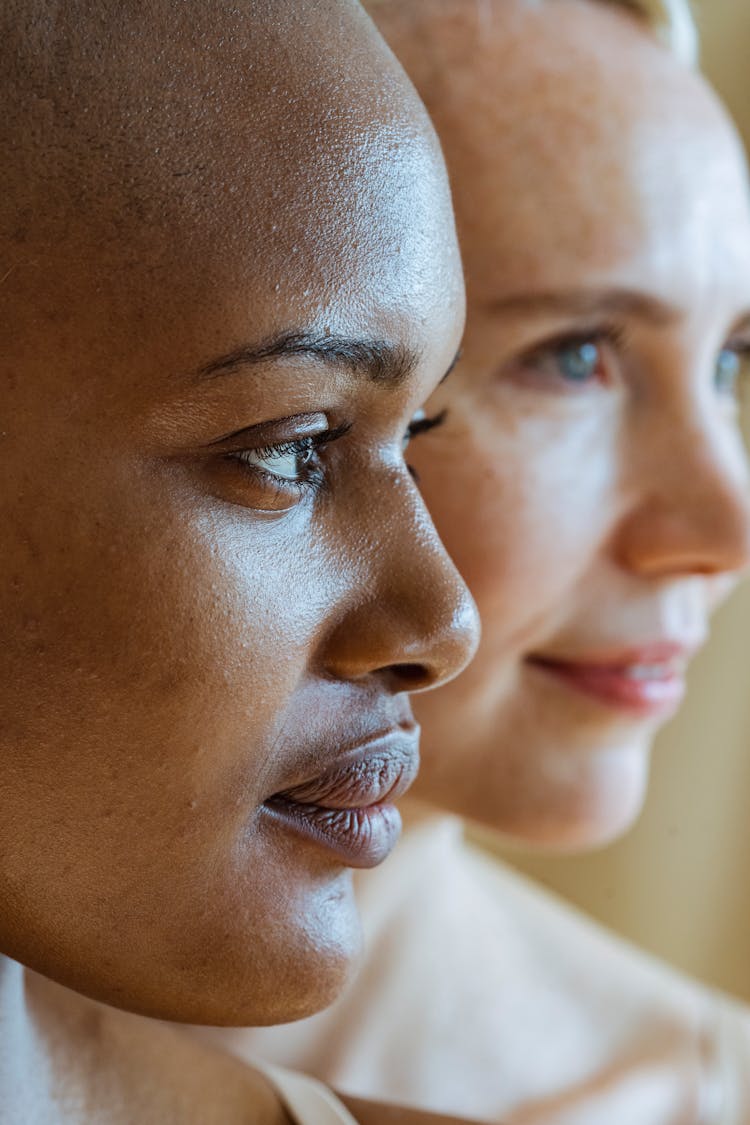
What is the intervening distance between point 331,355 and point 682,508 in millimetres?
493

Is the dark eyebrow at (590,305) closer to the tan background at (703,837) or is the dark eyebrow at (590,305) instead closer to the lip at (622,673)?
the lip at (622,673)

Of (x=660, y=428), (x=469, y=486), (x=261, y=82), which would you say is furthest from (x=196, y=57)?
(x=660, y=428)

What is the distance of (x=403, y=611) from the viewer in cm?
71

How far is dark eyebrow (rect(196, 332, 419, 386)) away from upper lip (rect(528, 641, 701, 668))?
1.48 ft

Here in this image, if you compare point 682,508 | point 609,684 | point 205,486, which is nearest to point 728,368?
point 682,508

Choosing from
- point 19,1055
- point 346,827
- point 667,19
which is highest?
point 667,19

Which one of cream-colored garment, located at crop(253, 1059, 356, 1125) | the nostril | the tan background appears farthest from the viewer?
the tan background

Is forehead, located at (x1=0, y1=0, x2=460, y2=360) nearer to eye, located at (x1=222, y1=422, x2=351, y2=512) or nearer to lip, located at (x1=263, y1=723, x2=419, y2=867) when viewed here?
eye, located at (x1=222, y1=422, x2=351, y2=512)

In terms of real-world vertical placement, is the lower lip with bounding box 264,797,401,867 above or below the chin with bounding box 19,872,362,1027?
above

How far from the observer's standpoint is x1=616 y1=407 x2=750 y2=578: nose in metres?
1.09

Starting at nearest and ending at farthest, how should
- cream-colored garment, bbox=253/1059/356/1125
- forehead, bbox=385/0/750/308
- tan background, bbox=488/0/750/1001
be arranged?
cream-colored garment, bbox=253/1059/356/1125 < forehead, bbox=385/0/750/308 < tan background, bbox=488/0/750/1001

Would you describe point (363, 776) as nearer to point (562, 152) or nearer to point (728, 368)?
point (562, 152)

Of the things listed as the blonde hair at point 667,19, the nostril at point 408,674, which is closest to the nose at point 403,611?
the nostril at point 408,674

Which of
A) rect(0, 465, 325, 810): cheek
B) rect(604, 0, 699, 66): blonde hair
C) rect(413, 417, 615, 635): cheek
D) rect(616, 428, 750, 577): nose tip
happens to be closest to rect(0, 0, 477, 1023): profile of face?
rect(0, 465, 325, 810): cheek
